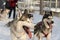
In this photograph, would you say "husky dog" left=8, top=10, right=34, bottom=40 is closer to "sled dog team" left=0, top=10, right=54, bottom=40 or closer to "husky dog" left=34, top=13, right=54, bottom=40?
"sled dog team" left=0, top=10, right=54, bottom=40

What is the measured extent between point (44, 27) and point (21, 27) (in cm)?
93

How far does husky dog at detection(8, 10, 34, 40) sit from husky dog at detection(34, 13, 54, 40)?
0.57 meters

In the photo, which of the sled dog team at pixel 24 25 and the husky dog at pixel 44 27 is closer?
the sled dog team at pixel 24 25

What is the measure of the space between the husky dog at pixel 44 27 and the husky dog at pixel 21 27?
22.4 inches

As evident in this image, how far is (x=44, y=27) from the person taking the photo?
6590 millimetres

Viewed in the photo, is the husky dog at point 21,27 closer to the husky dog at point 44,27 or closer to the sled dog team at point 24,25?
the sled dog team at point 24,25

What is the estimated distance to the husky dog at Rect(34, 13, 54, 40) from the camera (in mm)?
6324

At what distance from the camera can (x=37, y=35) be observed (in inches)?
262

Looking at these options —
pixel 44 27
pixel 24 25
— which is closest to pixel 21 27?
pixel 24 25

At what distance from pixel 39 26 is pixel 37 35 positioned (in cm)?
24

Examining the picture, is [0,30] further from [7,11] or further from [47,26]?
[47,26]

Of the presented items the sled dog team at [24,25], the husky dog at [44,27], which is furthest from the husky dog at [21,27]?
the husky dog at [44,27]

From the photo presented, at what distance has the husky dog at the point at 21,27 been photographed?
5.81m

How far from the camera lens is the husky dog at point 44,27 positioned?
249 inches
